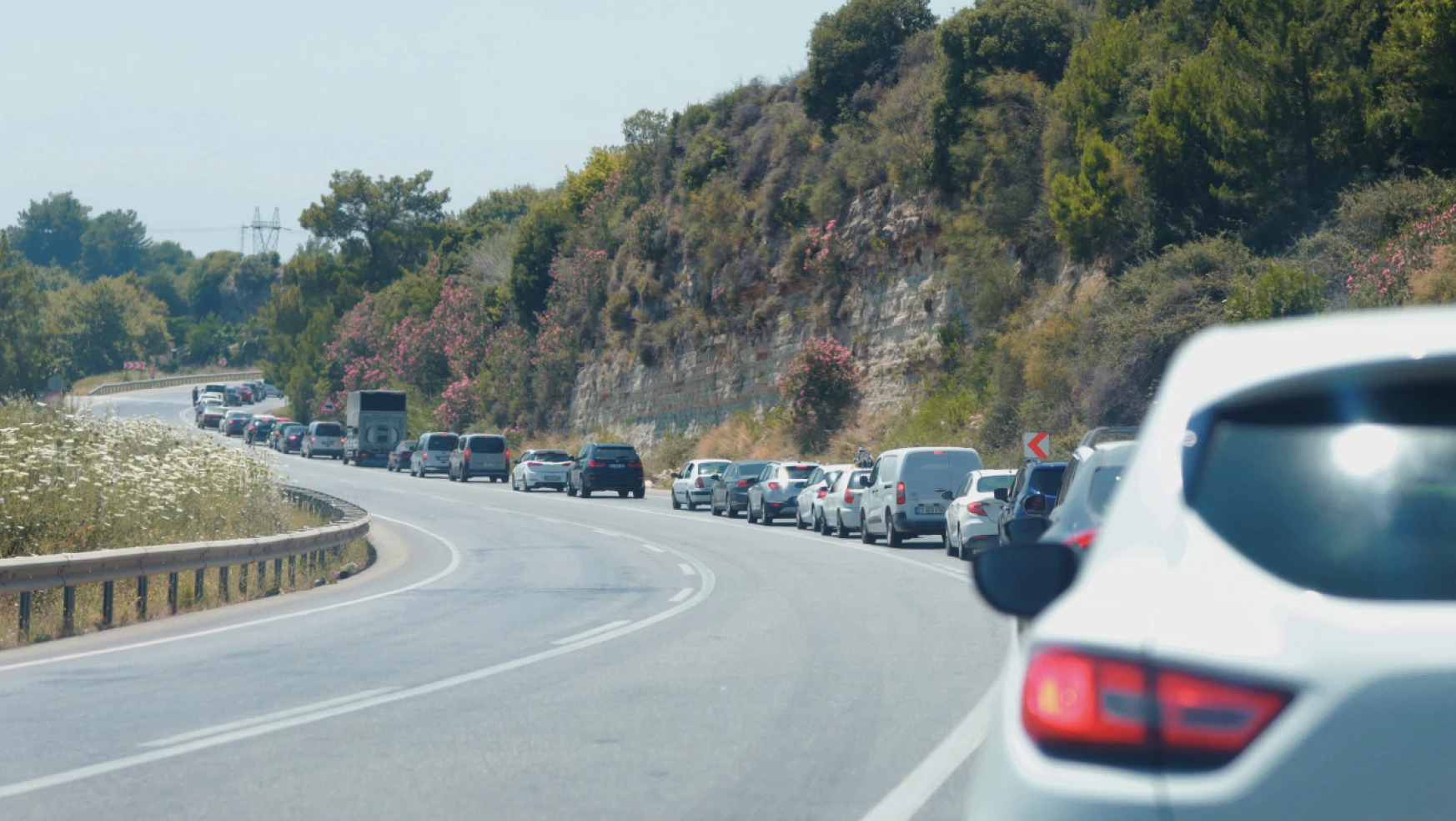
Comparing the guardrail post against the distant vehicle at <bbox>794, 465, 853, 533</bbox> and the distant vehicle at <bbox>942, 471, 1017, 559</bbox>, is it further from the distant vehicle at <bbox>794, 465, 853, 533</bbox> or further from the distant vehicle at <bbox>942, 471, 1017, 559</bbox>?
the distant vehicle at <bbox>794, 465, 853, 533</bbox>

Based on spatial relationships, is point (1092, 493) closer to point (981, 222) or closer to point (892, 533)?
point (892, 533)

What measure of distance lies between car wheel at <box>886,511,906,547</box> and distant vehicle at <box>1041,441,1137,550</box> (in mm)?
17164

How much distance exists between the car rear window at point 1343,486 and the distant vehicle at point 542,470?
4862 centimetres

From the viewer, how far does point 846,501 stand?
29.6 m

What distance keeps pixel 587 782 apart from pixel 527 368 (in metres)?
70.5

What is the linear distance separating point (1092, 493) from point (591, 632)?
626cm

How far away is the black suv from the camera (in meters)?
46.8

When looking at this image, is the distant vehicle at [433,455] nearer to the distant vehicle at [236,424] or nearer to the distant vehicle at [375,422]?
the distant vehicle at [375,422]

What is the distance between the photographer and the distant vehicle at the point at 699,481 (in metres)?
41.0

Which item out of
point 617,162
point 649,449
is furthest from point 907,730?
point 617,162

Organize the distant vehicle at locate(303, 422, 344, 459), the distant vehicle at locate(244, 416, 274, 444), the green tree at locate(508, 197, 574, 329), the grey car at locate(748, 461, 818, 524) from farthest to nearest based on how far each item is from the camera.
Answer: the distant vehicle at locate(244, 416, 274, 444) < the green tree at locate(508, 197, 574, 329) < the distant vehicle at locate(303, 422, 344, 459) < the grey car at locate(748, 461, 818, 524)

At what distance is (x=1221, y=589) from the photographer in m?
2.56

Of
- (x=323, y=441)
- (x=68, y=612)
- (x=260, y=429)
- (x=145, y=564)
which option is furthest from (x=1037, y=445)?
(x=260, y=429)

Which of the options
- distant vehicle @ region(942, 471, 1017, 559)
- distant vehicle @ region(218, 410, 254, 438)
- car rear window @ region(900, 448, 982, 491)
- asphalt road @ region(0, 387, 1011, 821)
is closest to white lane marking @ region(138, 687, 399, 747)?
asphalt road @ region(0, 387, 1011, 821)
